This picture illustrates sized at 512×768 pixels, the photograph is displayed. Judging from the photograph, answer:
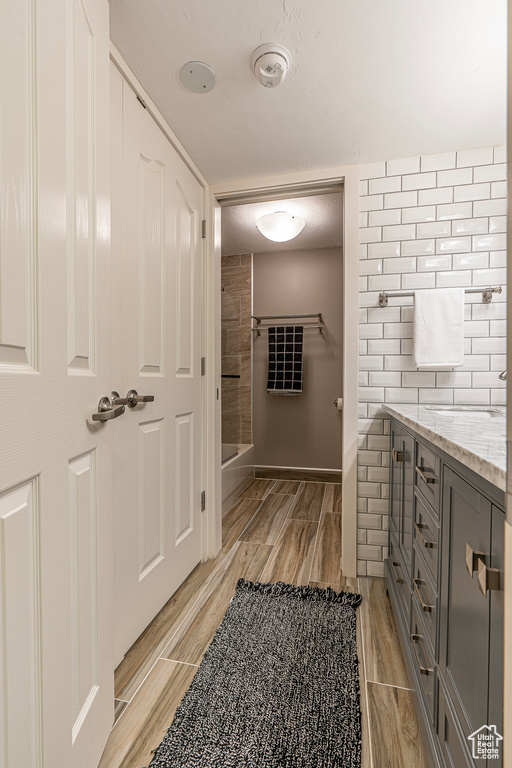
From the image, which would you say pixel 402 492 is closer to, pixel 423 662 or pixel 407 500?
pixel 407 500

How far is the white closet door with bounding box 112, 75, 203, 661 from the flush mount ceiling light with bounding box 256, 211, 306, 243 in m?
0.76

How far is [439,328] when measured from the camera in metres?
1.73

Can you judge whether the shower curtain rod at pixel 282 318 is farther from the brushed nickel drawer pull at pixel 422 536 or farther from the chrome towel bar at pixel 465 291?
the brushed nickel drawer pull at pixel 422 536

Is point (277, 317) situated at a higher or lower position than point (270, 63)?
lower

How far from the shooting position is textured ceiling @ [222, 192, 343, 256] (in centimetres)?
269

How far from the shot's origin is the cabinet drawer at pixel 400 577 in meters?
1.28

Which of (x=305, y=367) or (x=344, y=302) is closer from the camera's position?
(x=344, y=302)

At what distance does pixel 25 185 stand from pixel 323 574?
78.5 inches

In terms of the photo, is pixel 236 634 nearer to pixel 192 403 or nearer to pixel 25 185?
pixel 192 403

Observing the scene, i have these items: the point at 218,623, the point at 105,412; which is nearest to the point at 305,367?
the point at 218,623

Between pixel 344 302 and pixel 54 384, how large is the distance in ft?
5.09

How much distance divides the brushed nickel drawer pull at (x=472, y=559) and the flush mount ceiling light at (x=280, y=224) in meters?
2.39

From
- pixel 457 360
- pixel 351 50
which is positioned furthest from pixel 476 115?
pixel 457 360

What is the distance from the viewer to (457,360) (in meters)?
1.72
